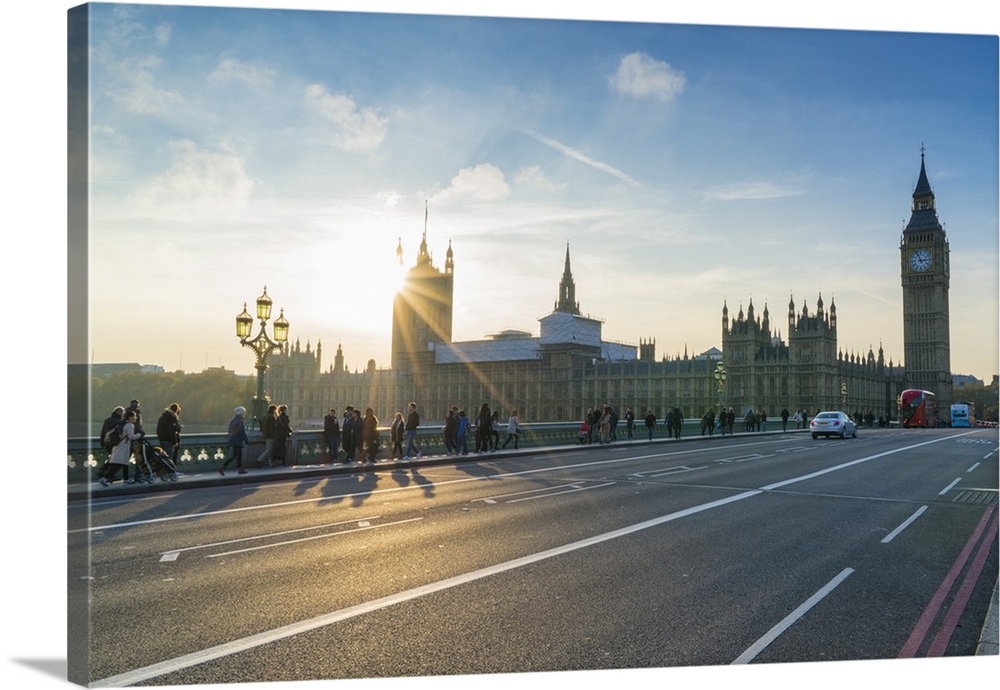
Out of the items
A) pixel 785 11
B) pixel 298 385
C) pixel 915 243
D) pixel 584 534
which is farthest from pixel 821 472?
pixel 298 385

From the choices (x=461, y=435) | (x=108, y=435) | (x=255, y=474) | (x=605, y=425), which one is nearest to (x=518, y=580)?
(x=108, y=435)

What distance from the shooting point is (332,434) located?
25625mm

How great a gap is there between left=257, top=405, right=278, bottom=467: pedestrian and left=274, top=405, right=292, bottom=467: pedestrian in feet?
0.38

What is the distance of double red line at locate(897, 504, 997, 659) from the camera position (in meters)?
7.11

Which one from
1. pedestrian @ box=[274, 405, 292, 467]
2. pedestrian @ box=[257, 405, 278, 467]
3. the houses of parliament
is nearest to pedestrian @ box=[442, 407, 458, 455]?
pedestrian @ box=[274, 405, 292, 467]

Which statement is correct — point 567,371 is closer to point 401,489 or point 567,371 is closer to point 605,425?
point 605,425

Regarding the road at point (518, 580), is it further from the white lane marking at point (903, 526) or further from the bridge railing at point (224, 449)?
the bridge railing at point (224, 449)

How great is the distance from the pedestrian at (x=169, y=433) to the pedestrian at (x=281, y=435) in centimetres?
339

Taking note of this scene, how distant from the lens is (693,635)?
7023 mm

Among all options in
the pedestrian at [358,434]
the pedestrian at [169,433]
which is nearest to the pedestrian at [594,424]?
the pedestrian at [358,434]

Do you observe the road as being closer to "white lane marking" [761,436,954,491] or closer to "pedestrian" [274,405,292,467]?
"white lane marking" [761,436,954,491]

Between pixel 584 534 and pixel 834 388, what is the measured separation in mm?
106116

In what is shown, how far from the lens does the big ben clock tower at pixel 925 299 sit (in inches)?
5118

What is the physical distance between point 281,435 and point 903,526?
16.7 m
